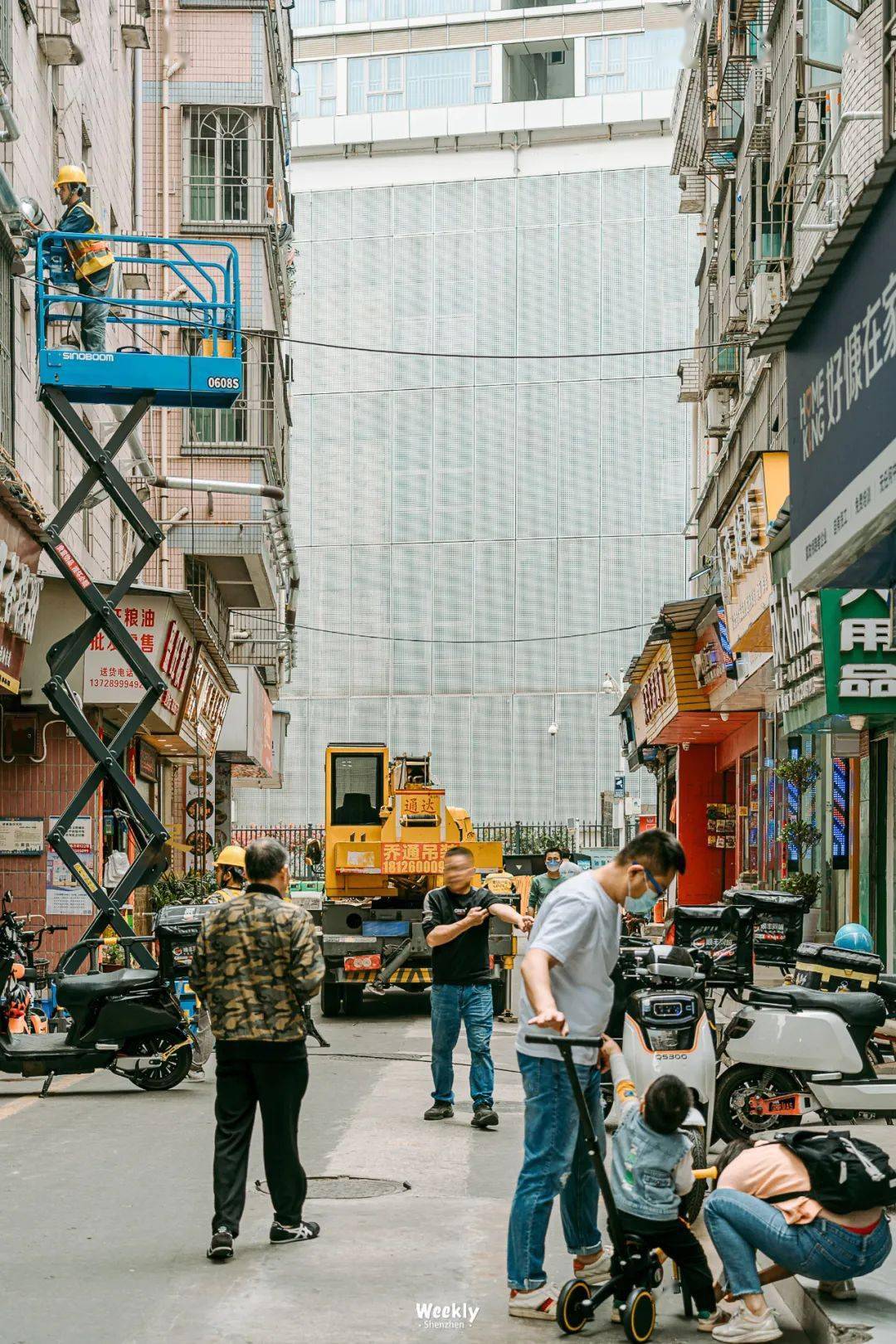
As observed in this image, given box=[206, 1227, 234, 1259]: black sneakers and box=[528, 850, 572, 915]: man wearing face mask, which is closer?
box=[206, 1227, 234, 1259]: black sneakers

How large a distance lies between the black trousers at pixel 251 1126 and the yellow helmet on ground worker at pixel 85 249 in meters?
10.7

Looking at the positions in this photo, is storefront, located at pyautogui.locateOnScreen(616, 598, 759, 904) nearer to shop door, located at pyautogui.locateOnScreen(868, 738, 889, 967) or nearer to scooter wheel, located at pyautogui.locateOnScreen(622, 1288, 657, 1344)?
shop door, located at pyautogui.locateOnScreen(868, 738, 889, 967)

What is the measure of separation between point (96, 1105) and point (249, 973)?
526 cm

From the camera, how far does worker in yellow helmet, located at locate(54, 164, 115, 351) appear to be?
53.4 feet

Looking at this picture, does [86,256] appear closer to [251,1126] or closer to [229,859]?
[229,859]

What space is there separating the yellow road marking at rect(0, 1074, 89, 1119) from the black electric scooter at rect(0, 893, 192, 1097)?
14cm

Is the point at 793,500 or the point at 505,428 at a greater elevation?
the point at 505,428

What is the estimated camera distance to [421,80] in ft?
212

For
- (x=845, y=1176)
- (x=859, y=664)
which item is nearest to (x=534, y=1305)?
(x=845, y=1176)

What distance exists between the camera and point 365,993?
20.2 meters

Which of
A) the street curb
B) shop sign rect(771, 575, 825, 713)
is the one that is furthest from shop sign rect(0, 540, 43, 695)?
the street curb

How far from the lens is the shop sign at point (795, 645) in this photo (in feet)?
58.3

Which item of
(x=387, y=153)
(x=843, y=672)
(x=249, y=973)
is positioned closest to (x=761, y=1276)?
(x=249, y=973)

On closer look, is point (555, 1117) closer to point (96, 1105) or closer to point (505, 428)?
point (96, 1105)
